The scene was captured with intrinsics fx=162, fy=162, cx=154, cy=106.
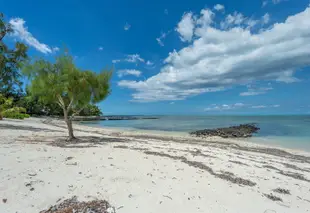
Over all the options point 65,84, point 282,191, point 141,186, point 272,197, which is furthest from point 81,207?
point 65,84

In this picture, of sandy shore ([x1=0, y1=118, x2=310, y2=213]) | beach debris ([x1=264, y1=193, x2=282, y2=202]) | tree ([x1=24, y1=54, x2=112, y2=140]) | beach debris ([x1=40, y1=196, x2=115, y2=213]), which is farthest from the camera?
tree ([x1=24, y1=54, x2=112, y2=140])

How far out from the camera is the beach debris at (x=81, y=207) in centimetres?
331

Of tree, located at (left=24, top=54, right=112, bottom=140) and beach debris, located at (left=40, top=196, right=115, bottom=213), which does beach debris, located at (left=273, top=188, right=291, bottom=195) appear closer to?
beach debris, located at (left=40, top=196, right=115, bottom=213)

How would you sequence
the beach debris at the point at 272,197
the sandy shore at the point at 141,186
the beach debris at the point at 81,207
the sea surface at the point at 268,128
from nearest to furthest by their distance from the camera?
1. the beach debris at the point at 81,207
2. the sandy shore at the point at 141,186
3. the beach debris at the point at 272,197
4. the sea surface at the point at 268,128

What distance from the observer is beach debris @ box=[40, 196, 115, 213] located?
10.9 feet

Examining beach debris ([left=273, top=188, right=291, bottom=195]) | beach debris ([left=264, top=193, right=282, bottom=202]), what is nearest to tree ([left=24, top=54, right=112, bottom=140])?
beach debris ([left=264, top=193, right=282, bottom=202])

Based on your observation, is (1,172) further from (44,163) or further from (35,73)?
(35,73)

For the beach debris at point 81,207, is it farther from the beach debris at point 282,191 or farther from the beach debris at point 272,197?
the beach debris at point 282,191

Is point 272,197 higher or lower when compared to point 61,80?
lower

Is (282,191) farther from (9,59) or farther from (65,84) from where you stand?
(9,59)

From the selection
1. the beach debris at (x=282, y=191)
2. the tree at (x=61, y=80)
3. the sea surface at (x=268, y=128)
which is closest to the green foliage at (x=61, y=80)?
the tree at (x=61, y=80)

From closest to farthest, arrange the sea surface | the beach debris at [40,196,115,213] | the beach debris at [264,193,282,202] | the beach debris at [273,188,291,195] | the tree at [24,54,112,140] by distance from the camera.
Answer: the beach debris at [40,196,115,213] < the beach debris at [264,193,282,202] < the beach debris at [273,188,291,195] < the tree at [24,54,112,140] < the sea surface

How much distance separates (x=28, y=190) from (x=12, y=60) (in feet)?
62.7

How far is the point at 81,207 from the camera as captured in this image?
11.2ft
